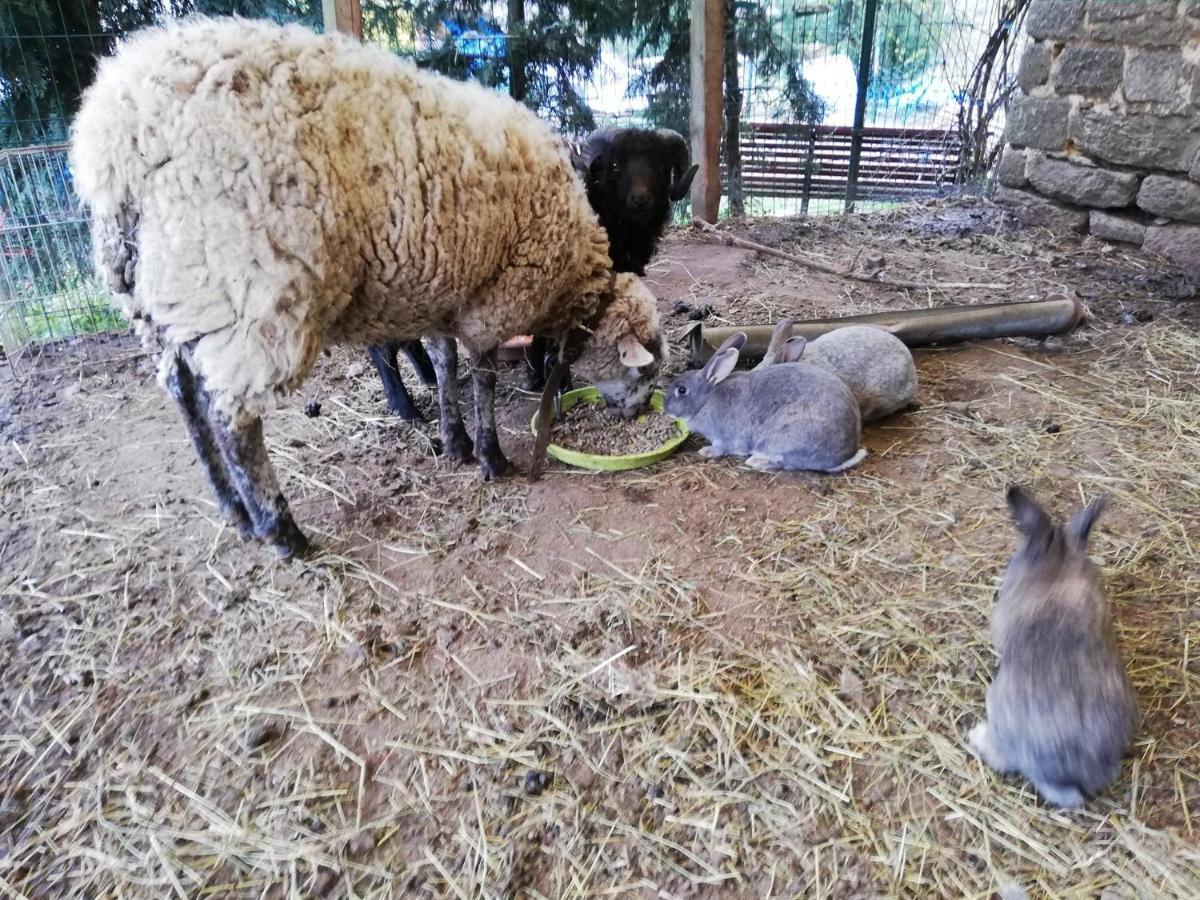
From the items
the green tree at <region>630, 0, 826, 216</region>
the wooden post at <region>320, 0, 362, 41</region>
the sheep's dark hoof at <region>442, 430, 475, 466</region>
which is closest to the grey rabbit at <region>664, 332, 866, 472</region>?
the sheep's dark hoof at <region>442, 430, 475, 466</region>

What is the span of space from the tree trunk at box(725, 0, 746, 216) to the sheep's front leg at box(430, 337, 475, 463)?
5.82 meters

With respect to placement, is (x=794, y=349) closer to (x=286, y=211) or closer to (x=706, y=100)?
(x=286, y=211)

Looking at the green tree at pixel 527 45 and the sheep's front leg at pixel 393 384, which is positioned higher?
the green tree at pixel 527 45

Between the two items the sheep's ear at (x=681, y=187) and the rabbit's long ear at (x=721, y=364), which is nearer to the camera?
the rabbit's long ear at (x=721, y=364)

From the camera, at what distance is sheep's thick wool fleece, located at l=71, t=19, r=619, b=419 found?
2629mm

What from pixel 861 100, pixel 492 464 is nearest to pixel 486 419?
pixel 492 464

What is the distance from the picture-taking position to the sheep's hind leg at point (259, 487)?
10.1 feet

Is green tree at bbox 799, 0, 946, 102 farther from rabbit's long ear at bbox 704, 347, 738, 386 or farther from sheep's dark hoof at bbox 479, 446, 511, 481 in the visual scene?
sheep's dark hoof at bbox 479, 446, 511, 481

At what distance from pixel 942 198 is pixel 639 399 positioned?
20.8 feet

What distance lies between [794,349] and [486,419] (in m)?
1.65

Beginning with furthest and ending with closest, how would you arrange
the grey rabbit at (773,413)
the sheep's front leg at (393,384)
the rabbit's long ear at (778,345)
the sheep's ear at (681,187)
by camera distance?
the sheep's ear at (681,187) < the sheep's front leg at (393,384) < the rabbit's long ear at (778,345) < the grey rabbit at (773,413)

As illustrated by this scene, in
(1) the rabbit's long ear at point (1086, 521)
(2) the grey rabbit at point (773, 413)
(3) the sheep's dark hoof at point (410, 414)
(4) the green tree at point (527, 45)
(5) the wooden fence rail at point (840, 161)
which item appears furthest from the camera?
(5) the wooden fence rail at point (840, 161)

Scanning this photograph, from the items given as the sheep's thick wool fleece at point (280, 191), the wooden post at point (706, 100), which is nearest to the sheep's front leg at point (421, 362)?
the sheep's thick wool fleece at point (280, 191)

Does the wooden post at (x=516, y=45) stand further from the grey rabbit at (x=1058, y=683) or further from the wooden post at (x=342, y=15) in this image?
the grey rabbit at (x=1058, y=683)
